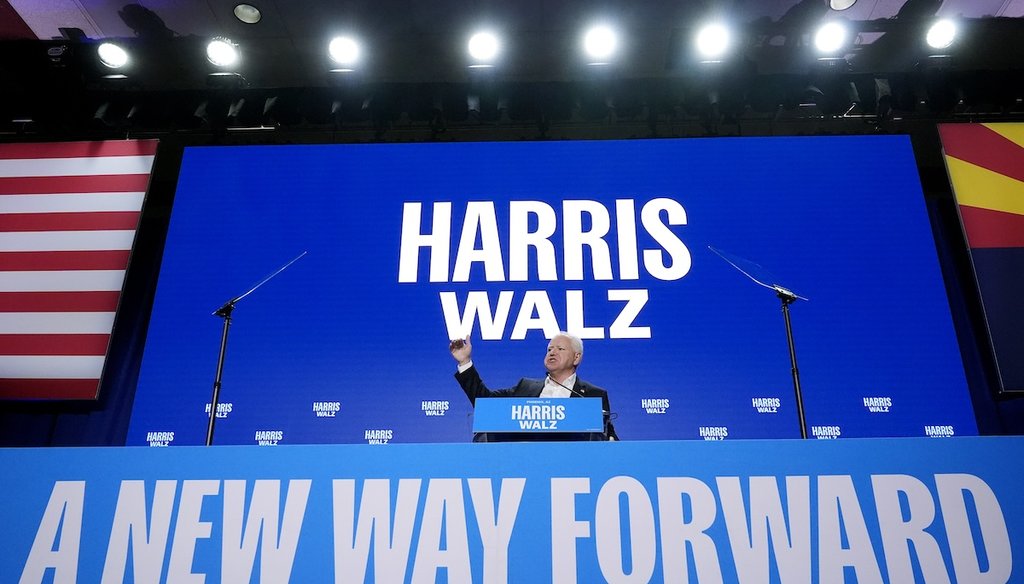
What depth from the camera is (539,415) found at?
74.6 inches

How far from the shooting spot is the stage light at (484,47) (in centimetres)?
391

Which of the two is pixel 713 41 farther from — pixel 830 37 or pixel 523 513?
pixel 523 513

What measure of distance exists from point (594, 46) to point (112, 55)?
2.75 meters

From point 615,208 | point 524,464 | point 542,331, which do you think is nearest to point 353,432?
point 542,331

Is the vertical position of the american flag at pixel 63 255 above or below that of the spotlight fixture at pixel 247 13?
below

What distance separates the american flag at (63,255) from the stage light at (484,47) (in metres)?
1.95

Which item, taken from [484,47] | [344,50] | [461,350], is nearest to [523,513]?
[461,350]

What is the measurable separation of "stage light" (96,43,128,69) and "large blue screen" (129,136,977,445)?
2.16 feet

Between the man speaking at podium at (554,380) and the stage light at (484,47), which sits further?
the stage light at (484,47)

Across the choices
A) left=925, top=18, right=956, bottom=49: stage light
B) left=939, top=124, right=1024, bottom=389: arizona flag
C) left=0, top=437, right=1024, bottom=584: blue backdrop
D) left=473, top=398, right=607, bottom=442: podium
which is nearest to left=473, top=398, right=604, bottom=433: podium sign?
left=473, top=398, right=607, bottom=442: podium

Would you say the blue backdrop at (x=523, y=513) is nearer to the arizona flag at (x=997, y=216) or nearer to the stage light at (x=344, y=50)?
the arizona flag at (x=997, y=216)

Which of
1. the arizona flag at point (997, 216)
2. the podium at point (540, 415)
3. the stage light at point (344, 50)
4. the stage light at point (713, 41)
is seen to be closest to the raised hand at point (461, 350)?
the podium at point (540, 415)

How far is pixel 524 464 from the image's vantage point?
1388mm

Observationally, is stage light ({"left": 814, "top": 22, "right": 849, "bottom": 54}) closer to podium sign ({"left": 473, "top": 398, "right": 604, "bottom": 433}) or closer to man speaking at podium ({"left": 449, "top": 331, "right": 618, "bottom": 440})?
man speaking at podium ({"left": 449, "top": 331, "right": 618, "bottom": 440})
